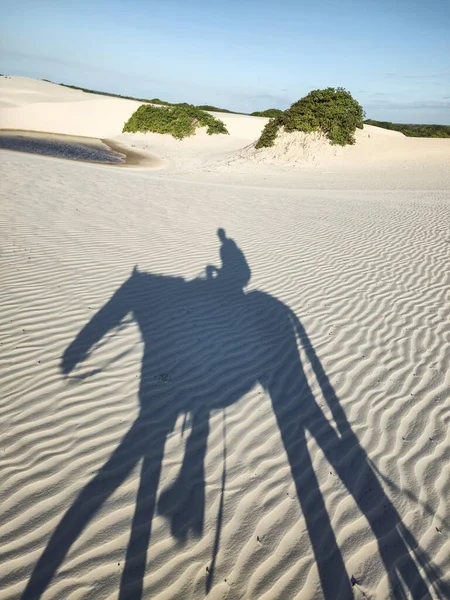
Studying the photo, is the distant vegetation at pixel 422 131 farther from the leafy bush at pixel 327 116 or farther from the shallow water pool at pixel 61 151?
the shallow water pool at pixel 61 151

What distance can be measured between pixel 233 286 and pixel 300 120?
962 inches

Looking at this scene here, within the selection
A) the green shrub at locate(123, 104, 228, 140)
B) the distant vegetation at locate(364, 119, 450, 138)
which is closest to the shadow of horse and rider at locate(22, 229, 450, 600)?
the green shrub at locate(123, 104, 228, 140)

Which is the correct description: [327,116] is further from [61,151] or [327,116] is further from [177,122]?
[61,151]

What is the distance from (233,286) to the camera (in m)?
6.89

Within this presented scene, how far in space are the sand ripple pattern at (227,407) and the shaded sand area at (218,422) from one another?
17mm

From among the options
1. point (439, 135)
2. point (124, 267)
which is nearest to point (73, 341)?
Answer: point (124, 267)

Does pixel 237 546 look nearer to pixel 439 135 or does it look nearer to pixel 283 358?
pixel 283 358

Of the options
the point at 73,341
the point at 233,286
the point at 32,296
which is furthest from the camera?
the point at 233,286

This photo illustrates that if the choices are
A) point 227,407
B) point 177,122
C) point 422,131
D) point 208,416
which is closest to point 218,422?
point 208,416

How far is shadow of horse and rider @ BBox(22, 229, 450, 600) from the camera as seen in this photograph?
262 centimetres

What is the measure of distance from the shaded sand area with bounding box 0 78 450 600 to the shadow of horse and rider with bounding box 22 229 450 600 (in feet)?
0.06

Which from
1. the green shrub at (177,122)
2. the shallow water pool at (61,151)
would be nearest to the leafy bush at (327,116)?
the shallow water pool at (61,151)

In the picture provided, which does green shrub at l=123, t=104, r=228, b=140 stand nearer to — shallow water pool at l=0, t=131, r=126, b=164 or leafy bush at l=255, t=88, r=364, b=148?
shallow water pool at l=0, t=131, r=126, b=164

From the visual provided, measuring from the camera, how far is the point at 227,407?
398 centimetres
